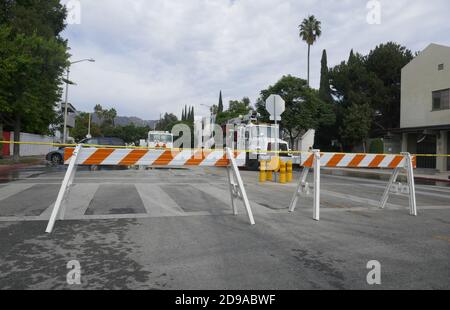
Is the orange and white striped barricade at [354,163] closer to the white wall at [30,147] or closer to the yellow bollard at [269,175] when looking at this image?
the yellow bollard at [269,175]

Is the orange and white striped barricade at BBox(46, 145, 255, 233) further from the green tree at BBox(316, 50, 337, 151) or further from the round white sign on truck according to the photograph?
the green tree at BBox(316, 50, 337, 151)

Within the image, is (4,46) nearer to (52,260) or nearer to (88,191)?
(88,191)

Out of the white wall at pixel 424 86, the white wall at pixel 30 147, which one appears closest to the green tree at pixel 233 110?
the white wall at pixel 30 147

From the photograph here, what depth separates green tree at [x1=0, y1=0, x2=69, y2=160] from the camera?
70.3 ft

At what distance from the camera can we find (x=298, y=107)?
39062mm

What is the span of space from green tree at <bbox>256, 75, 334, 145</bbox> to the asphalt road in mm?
30710

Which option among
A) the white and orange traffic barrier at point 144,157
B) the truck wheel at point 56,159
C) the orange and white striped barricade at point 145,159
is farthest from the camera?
the truck wheel at point 56,159

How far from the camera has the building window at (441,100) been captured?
26.9 meters

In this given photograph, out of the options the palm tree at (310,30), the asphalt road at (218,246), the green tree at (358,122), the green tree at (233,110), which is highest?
the palm tree at (310,30)

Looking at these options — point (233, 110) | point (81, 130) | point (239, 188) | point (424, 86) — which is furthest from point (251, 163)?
point (81, 130)

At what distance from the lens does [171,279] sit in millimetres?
3650

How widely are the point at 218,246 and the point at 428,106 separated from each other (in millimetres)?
29264

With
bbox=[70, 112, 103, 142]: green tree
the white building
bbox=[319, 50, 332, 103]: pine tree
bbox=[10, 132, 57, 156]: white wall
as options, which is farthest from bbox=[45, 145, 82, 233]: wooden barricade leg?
bbox=[70, 112, 103, 142]: green tree

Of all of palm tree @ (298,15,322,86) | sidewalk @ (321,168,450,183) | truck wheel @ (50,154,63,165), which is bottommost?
sidewalk @ (321,168,450,183)
